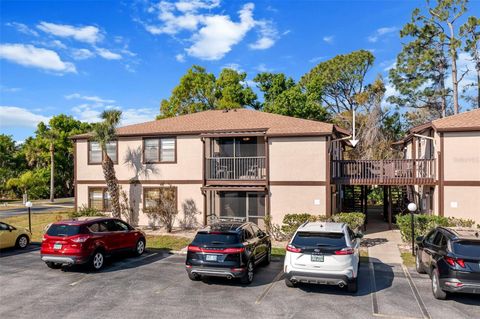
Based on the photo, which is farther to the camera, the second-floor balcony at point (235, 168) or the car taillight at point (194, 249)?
the second-floor balcony at point (235, 168)

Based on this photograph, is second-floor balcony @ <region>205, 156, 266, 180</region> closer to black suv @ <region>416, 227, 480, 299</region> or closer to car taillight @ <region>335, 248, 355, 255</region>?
car taillight @ <region>335, 248, 355, 255</region>

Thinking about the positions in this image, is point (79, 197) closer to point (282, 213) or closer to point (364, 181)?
point (282, 213)

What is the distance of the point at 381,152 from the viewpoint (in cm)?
3844

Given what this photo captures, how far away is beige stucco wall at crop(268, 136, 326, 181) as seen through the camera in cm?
1825

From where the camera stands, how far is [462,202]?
55.3ft

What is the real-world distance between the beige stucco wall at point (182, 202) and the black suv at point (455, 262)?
40.5 ft

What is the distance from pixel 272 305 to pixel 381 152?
32.8 m

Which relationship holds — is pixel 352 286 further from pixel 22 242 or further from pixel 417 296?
pixel 22 242

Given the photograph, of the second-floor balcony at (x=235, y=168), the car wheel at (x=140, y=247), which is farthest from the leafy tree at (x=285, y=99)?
the car wheel at (x=140, y=247)

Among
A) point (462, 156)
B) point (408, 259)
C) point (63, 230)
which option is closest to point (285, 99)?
point (462, 156)

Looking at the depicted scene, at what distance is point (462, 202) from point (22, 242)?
19538mm

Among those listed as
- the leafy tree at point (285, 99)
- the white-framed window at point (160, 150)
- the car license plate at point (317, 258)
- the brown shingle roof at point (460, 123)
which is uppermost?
the leafy tree at point (285, 99)

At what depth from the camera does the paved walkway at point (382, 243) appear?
45.2 feet

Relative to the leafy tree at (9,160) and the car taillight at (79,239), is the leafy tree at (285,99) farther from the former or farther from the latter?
the leafy tree at (9,160)
